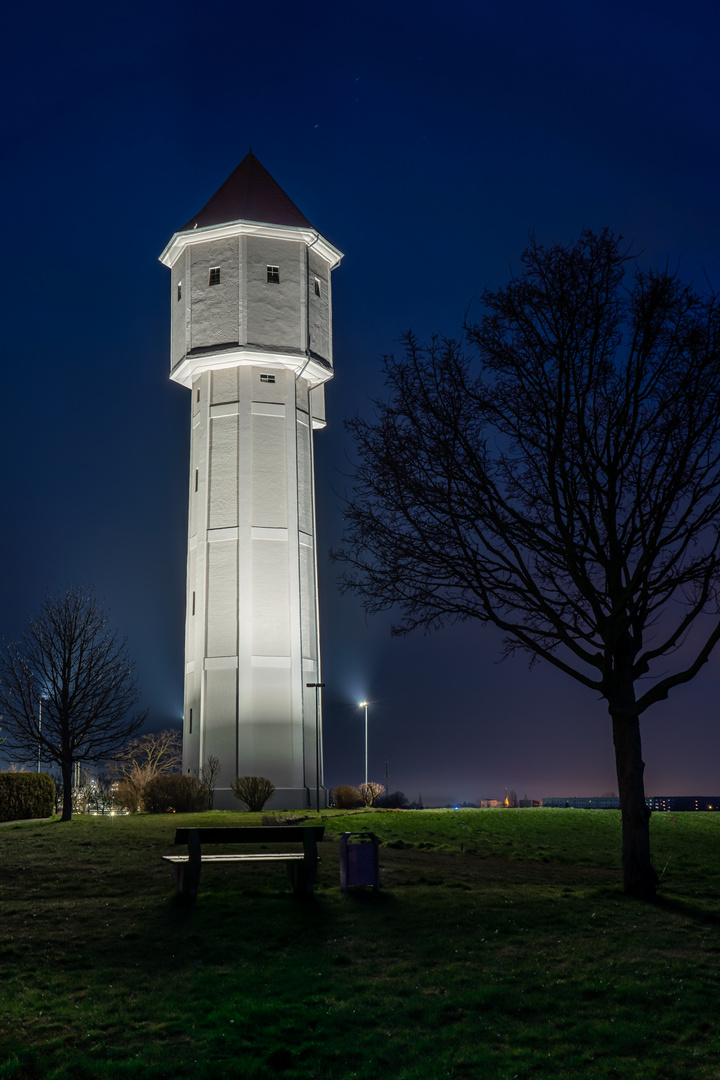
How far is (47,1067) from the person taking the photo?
284 inches

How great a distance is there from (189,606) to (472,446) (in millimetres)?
24392

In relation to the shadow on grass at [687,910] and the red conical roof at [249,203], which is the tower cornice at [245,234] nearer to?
the red conical roof at [249,203]

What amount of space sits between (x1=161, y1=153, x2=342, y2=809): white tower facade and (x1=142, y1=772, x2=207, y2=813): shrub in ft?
13.8

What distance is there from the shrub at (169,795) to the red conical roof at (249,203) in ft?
73.7

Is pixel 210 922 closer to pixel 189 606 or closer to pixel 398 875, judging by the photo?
pixel 398 875

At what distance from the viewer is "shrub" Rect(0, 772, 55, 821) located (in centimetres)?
2853

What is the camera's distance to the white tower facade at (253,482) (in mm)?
36906

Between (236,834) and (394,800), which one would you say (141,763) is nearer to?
(394,800)

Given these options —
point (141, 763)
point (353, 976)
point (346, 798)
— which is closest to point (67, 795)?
point (346, 798)

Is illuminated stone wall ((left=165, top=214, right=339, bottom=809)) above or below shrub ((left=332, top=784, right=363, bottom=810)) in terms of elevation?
above

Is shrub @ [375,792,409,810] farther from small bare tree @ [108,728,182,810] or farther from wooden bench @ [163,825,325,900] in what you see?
wooden bench @ [163,825,325,900]

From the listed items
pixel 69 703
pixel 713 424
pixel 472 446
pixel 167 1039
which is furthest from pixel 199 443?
pixel 167 1039

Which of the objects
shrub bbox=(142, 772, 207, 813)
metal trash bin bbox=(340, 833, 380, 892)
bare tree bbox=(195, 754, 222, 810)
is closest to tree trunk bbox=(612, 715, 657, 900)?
metal trash bin bbox=(340, 833, 380, 892)

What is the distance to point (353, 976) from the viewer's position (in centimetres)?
949
